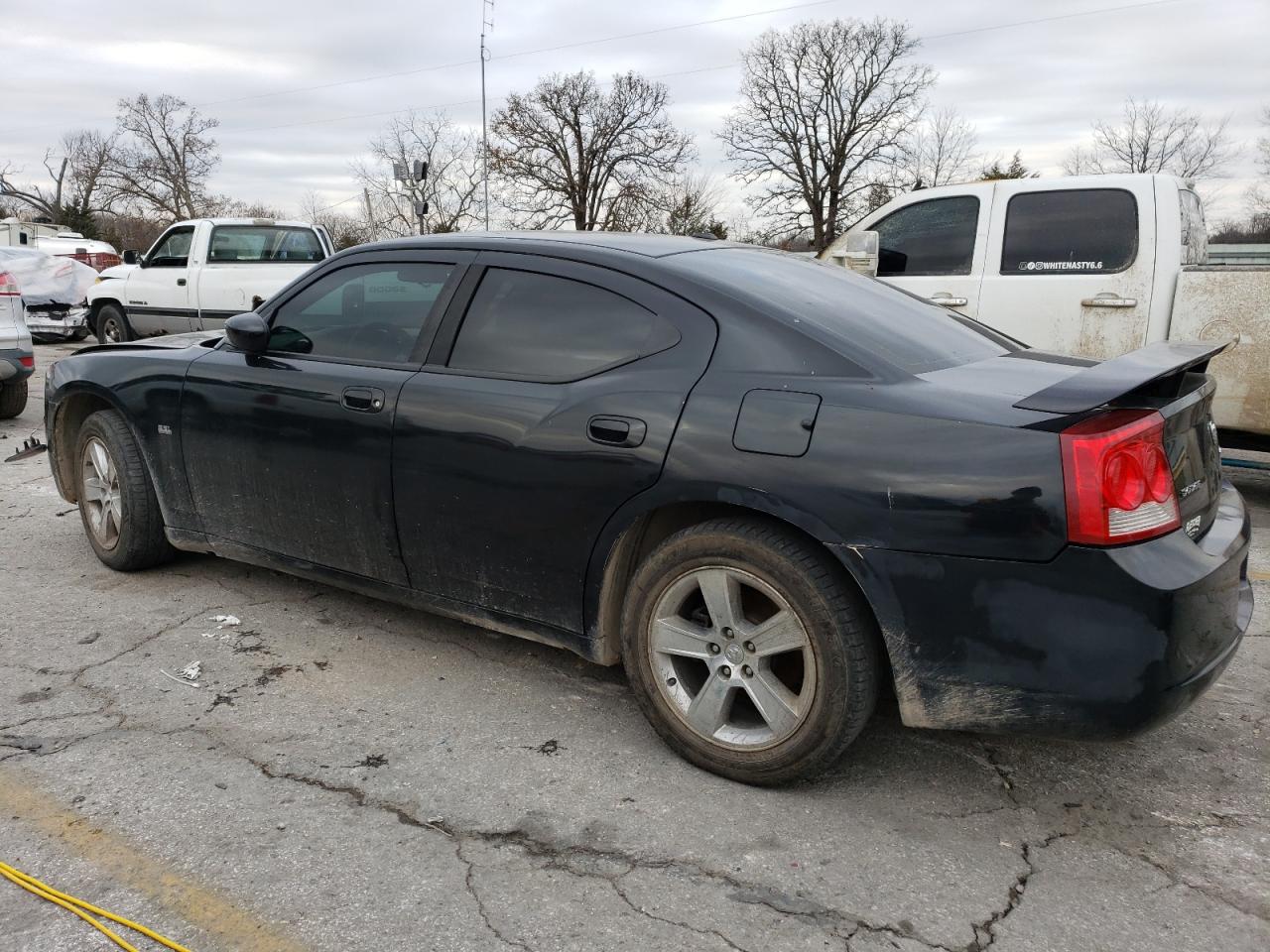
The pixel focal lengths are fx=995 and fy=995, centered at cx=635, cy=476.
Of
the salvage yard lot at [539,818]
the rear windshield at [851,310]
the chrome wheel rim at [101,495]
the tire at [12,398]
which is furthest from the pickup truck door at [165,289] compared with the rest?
the rear windshield at [851,310]

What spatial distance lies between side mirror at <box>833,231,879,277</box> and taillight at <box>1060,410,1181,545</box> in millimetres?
3764

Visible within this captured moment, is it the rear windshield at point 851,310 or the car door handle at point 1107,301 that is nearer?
the rear windshield at point 851,310

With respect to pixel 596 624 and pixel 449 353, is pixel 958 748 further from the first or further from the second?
pixel 449 353

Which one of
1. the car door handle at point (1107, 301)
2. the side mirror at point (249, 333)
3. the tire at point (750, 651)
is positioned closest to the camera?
the tire at point (750, 651)

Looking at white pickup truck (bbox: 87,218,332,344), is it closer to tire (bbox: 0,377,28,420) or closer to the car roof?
tire (bbox: 0,377,28,420)

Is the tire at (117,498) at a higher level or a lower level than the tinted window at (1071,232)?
lower

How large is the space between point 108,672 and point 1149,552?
3.33 m

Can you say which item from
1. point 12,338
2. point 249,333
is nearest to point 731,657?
point 249,333

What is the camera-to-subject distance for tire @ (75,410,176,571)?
4.33m

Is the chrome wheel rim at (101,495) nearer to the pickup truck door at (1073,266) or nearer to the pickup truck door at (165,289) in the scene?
the pickup truck door at (1073,266)

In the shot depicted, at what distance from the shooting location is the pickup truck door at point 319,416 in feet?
11.3

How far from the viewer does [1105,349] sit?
20.4ft

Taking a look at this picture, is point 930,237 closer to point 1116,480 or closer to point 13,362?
point 1116,480

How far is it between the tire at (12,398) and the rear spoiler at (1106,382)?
9.12 m
